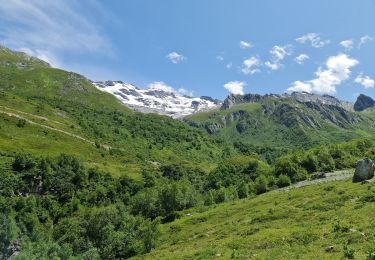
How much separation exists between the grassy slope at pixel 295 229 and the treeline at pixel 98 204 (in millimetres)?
17680

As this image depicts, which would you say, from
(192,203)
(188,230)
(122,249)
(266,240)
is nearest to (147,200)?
(192,203)

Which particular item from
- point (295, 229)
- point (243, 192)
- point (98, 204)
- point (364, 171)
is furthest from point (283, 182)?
point (98, 204)

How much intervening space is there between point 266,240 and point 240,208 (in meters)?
48.4

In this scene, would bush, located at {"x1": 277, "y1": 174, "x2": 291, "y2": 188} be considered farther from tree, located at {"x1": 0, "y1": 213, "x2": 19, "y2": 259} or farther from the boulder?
tree, located at {"x1": 0, "y1": 213, "x2": 19, "y2": 259}

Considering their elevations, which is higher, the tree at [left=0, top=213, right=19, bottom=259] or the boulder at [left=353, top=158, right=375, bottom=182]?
the boulder at [left=353, top=158, right=375, bottom=182]

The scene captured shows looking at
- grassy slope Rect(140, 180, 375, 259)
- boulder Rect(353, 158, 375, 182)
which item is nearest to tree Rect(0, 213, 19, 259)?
grassy slope Rect(140, 180, 375, 259)

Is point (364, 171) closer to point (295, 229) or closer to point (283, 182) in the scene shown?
point (295, 229)

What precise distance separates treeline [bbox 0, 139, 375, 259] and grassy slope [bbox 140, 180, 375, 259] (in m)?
17.7

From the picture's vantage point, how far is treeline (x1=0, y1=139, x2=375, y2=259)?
105438 mm

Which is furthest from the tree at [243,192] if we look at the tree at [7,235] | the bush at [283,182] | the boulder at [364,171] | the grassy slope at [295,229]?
the tree at [7,235]

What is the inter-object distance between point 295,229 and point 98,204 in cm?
15480

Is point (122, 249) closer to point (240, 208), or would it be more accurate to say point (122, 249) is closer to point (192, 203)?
point (240, 208)

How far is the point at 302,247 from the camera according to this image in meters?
38.0

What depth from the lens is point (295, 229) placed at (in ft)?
163
